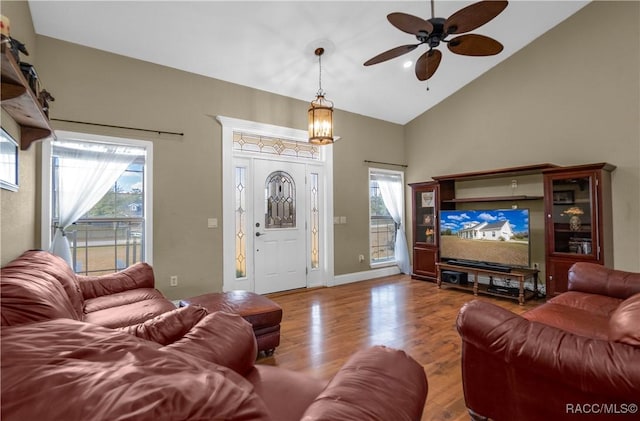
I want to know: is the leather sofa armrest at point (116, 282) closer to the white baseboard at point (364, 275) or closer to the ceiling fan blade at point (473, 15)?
the white baseboard at point (364, 275)

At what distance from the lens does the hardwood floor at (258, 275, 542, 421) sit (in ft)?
7.45

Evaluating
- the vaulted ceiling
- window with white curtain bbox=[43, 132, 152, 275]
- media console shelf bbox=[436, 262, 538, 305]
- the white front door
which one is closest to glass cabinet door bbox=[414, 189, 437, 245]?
Answer: media console shelf bbox=[436, 262, 538, 305]

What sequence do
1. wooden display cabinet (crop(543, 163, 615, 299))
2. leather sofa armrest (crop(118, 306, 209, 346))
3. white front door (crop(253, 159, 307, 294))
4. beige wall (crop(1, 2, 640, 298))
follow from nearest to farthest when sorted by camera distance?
leather sofa armrest (crop(118, 306, 209, 346))
beige wall (crop(1, 2, 640, 298))
wooden display cabinet (crop(543, 163, 615, 299))
white front door (crop(253, 159, 307, 294))

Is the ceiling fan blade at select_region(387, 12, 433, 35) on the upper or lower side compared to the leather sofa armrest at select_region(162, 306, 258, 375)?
upper

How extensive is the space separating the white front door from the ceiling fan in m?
2.34

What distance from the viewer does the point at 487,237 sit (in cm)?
445

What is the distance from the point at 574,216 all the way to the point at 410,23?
3291 millimetres

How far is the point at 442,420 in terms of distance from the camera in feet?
5.93

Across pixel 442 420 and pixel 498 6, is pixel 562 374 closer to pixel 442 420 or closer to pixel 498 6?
pixel 442 420

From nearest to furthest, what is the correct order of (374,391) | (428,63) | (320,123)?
1. (374,391)
2. (428,63)
3. (320,123)

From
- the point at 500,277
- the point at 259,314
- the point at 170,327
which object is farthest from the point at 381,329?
the point at 170,327

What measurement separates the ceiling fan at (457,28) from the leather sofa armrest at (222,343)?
2.19m

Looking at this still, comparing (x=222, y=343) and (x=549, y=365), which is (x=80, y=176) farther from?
(x=549, y=365)

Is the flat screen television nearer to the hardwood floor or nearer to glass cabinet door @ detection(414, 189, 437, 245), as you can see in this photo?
glass cabinet door @ detection(414, 189, 437, 245)
